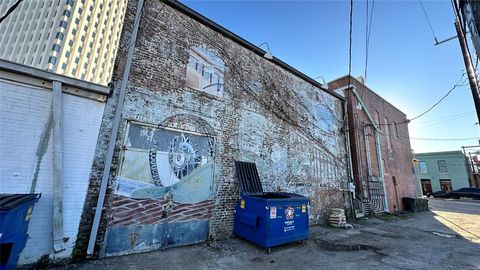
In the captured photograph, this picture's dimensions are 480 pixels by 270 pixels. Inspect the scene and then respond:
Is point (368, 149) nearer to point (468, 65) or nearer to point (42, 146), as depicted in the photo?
point (468, 65)

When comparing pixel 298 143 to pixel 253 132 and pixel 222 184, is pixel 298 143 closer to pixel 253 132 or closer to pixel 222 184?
pixel 253 132

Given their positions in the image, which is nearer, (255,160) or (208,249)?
(208,249)

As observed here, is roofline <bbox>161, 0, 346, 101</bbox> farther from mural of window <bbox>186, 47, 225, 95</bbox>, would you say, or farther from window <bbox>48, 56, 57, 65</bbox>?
window <bbox>48, 56, 57, 65</bbox>

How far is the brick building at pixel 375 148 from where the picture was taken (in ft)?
39.6

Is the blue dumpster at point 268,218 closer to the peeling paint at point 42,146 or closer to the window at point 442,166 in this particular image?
the peeling paint at point 42,146

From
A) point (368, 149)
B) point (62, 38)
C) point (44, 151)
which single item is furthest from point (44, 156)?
point (368, 149)

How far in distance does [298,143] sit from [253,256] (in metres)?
5.31

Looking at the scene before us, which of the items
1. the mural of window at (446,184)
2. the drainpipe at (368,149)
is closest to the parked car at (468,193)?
the mural of window at (446,184)

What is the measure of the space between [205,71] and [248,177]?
3.63 metres

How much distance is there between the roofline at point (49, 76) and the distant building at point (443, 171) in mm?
39628

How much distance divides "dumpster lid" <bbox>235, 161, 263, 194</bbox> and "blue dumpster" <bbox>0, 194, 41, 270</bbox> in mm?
4566

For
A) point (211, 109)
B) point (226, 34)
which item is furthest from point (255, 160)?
point (226, 34)

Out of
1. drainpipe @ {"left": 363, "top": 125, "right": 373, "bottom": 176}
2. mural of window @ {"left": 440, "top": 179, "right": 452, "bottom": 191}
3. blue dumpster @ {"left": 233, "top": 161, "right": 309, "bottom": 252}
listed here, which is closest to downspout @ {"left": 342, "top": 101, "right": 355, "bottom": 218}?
drainpipe @ {"left": 363, "top": 125, "right": 373, "bottom": 176}

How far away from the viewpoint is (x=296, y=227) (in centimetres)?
581
